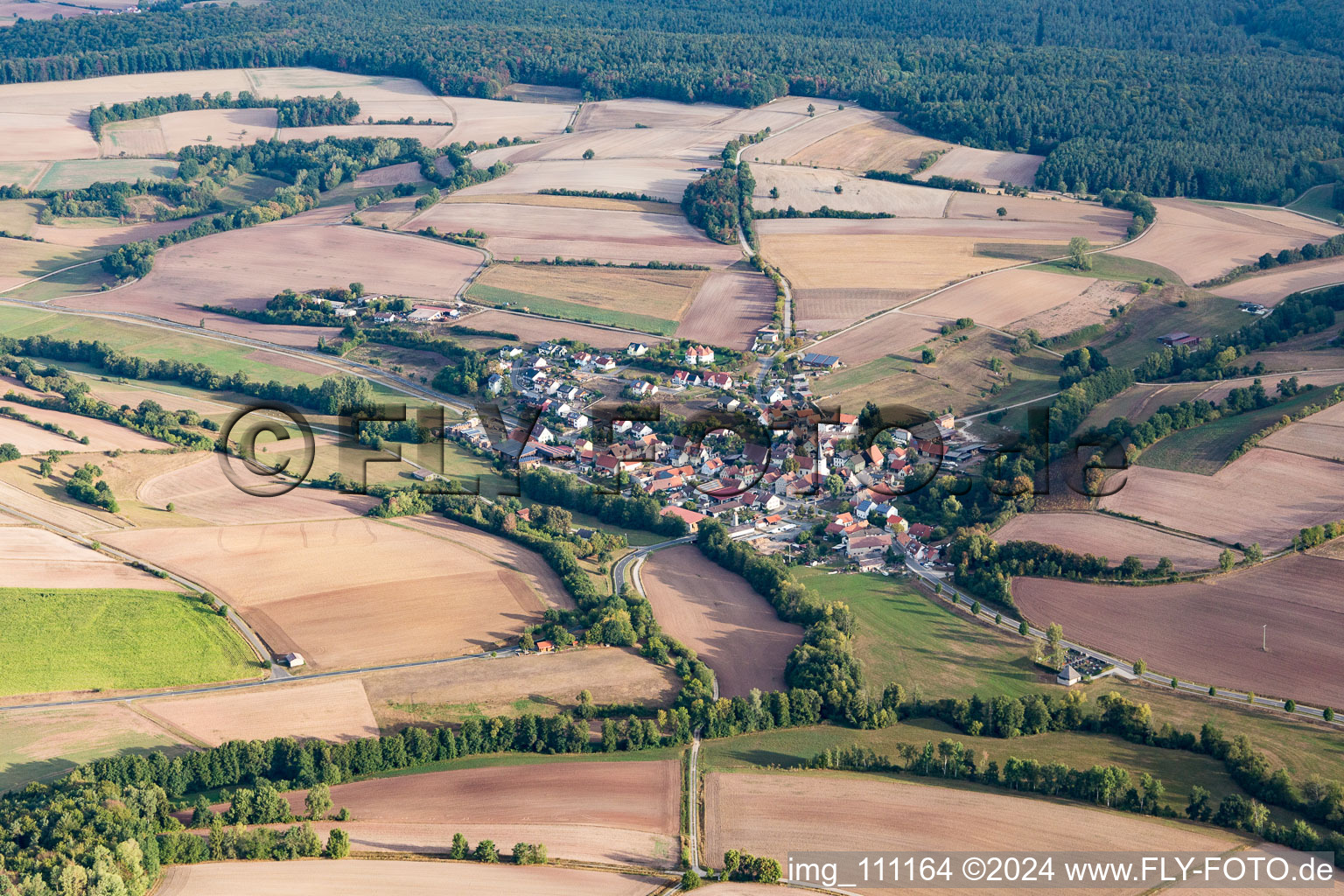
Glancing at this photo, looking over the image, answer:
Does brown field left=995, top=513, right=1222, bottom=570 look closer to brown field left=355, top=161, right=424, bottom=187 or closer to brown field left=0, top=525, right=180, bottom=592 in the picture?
brown field left=0, top=525, right=180, bottom=592

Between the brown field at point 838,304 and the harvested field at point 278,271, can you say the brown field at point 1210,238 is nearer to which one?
the brown field at point 838,304

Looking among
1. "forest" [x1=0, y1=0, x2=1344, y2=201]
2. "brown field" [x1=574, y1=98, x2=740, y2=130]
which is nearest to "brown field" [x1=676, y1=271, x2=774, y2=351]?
"forest" [x1=0, y1=0, x2=1344, y2=201]

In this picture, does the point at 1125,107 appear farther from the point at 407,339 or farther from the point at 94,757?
the point at 94,757

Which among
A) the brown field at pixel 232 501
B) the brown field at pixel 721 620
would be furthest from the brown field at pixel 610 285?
the brown field at pixel 721 620

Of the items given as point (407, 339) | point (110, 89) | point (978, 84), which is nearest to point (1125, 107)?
point (978, 84)

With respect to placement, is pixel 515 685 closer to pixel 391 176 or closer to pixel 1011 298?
pixel 1011 298

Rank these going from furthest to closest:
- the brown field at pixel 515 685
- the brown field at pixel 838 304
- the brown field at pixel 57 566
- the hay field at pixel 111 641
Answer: the brown field at pixel 838 304 → the brown field at pixel 57 566 → the hay field at pixel 111 641 → the brown field at pixel 515 685
